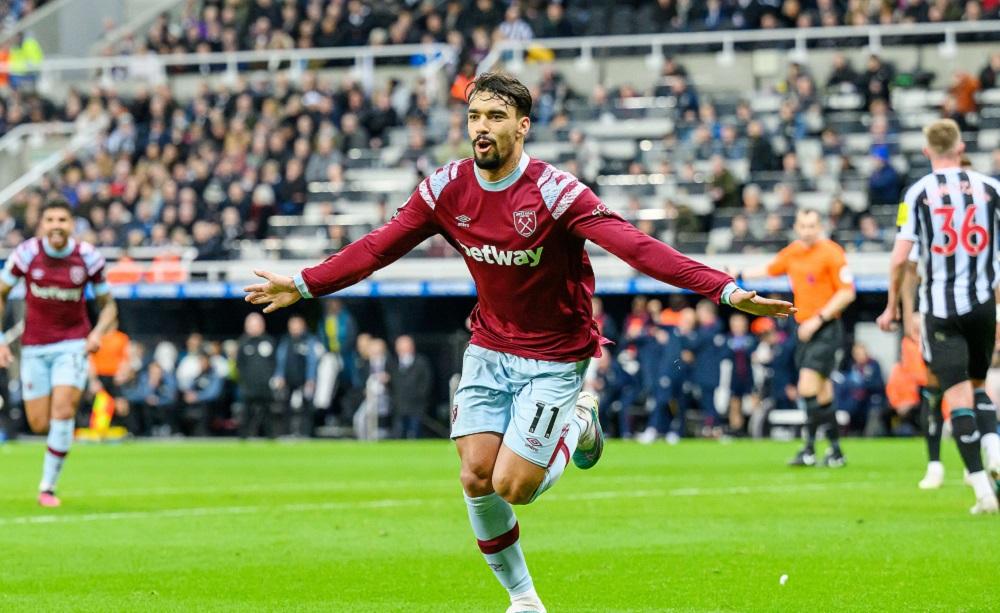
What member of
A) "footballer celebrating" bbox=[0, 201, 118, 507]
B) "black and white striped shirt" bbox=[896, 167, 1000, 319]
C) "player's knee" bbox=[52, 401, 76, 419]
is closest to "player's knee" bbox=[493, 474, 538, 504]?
"black and white striped shirt" bbox=[896, 167, 1000, 319]

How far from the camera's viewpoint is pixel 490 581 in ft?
29.8

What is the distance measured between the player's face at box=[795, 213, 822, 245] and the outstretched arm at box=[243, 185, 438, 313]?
31.5 ft

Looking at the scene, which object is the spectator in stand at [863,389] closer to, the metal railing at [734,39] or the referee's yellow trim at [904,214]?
the metal railing at [734,39]

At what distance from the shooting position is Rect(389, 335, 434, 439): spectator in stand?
1103 inches

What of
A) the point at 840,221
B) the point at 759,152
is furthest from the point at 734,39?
the point at 840,221

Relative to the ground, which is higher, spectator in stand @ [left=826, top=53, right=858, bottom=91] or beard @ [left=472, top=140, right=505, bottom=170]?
beard @ [left=472, top=140, right=505, bottom=170]

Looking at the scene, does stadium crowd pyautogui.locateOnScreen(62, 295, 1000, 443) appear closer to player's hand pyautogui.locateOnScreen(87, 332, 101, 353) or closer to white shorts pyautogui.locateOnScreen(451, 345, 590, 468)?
player's hand pyautogui.locateOnScreen(87, 332, 101, 353)

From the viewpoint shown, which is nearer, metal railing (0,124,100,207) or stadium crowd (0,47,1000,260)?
stadium crowd (0,47,1000,260)

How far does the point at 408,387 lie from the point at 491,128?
21.0m

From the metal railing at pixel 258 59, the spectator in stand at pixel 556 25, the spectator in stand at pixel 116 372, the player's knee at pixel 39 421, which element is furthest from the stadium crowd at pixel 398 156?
the player's knee at pixel 39 421

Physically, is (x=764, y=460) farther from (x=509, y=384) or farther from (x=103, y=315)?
(x=509, y=384)

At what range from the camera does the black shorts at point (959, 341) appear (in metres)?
11.3

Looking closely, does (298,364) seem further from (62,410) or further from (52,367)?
(62,410)

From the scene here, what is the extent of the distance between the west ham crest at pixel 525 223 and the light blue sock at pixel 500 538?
3.82ft
